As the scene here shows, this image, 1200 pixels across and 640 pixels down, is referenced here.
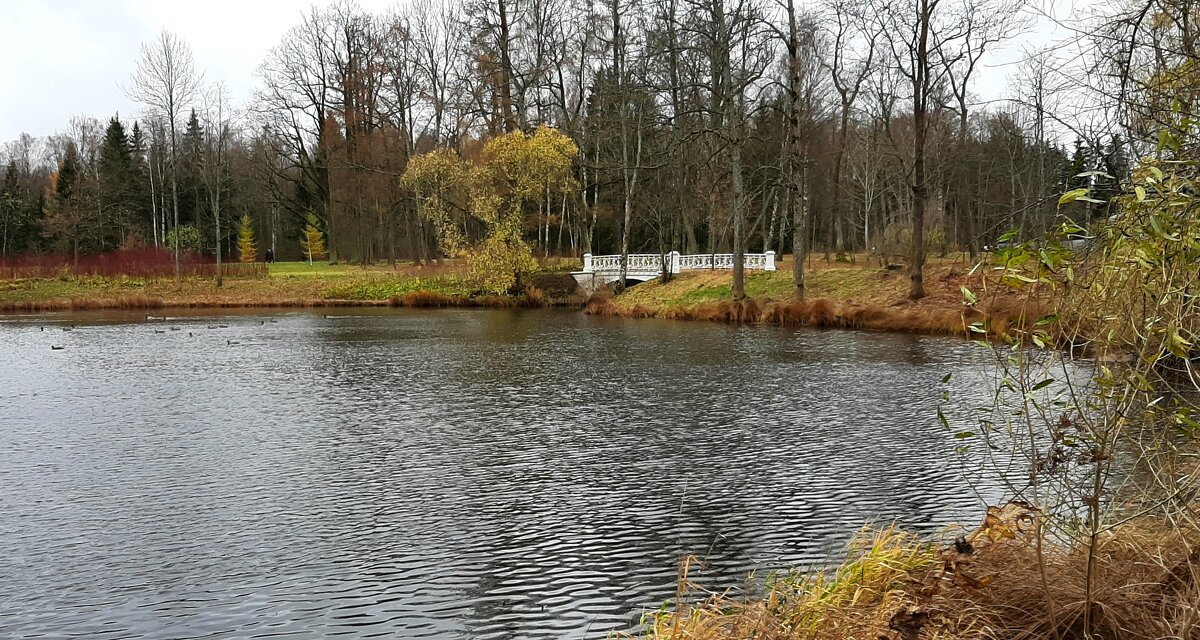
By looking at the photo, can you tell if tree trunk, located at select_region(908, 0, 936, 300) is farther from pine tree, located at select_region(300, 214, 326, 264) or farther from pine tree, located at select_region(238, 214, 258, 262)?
pine tree, located at select_region(238, 214, 258, 262)

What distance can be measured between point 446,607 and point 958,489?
5.12 metres

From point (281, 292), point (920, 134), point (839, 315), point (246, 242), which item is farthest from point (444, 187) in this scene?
point (246, 242)

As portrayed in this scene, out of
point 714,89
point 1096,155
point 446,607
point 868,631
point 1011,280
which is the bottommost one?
point 446,607

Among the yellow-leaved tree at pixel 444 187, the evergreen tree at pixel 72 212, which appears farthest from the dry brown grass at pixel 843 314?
the evergreen tree at pixel 72 212

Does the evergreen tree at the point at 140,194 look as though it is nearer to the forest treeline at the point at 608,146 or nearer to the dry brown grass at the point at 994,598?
the forest treeline at the point at 608,146

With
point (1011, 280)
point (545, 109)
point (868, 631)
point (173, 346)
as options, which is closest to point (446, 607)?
point (868, 631)

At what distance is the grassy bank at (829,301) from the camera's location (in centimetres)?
2306

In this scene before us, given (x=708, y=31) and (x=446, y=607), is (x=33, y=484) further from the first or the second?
(x=708, y=31)

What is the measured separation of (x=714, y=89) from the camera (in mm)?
26984

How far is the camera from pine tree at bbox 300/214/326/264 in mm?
59844

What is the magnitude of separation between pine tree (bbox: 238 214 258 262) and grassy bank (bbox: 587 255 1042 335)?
3636cm

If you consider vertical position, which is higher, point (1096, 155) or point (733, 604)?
point (1096, 155)

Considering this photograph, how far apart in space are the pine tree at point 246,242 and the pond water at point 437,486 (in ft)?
146

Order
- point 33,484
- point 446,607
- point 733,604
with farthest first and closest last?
point 33,484, point 446,607, point 733,604
